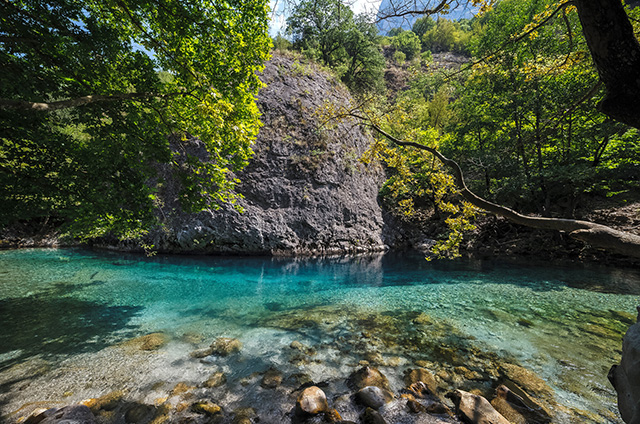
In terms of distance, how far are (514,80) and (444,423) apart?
20049mm

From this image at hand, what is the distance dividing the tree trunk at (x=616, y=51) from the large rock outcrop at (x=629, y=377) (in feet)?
6.17

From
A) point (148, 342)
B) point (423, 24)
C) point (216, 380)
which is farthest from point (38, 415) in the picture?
point (423, 24)

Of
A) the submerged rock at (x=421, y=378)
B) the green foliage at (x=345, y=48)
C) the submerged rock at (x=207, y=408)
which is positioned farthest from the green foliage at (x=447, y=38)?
the submerged rock at (x=207, y=408)

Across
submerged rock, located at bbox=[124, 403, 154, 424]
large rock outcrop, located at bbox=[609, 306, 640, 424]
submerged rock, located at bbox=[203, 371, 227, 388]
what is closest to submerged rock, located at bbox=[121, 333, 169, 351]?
submerged rock, located at bbox=[203, 371, 227, 388]

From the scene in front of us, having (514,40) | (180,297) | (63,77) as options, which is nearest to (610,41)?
(514,40)

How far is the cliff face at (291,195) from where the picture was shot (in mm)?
17125

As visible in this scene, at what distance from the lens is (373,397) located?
11.7 feet

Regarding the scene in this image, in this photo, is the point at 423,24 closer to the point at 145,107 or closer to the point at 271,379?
the point at 145,107

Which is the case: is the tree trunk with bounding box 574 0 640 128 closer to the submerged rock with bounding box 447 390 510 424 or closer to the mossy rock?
the submerged rock with bounding box 447 390 510 424

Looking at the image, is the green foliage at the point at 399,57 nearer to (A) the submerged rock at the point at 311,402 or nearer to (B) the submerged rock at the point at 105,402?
(A) the submerged rock at the point at 311,402

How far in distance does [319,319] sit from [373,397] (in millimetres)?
3432

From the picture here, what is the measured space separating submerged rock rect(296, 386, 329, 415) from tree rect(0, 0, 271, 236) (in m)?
4.57

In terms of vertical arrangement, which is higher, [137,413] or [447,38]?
[447,38]

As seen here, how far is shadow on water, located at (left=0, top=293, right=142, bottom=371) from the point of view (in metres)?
4.96
